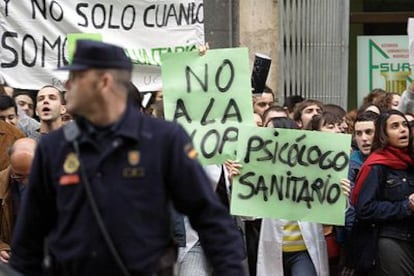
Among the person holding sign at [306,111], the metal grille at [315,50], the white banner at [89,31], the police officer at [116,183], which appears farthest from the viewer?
the metal grille at [315,50]

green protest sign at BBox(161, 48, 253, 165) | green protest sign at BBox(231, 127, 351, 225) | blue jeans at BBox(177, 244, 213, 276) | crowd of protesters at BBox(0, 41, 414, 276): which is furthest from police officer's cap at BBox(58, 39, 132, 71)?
blue jeans at BBox(177, 244, 213, 276)

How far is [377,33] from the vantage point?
14.1 metres

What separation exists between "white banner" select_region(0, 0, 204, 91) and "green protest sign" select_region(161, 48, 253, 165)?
6.01ft

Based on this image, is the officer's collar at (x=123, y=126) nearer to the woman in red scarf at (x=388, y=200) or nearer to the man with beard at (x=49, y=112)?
the woman in red scarf at (x=388, y=200)

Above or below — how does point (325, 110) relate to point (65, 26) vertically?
below

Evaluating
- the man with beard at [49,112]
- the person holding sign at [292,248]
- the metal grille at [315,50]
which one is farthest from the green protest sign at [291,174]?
the metal grille at [315,50]

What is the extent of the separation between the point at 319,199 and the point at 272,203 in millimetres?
298

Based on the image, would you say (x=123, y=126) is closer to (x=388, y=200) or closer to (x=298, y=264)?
(x=388, y=200)

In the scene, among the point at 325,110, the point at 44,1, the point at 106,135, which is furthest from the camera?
the point at 44,1

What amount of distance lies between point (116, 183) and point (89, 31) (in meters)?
5.53

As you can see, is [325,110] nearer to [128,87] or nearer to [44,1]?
[44,1]

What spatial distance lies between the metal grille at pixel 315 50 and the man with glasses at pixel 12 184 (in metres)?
6.66

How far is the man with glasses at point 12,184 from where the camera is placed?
674 centimetres

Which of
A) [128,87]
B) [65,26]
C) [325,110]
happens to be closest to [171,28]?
[65,26]
